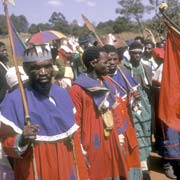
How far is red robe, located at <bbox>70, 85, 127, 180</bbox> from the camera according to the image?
4.36 meters

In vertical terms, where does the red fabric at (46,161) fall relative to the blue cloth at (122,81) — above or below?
below

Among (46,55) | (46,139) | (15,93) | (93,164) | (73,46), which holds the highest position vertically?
(73,46)

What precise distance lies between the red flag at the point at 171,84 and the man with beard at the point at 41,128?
6.32ft

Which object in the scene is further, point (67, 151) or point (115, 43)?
point (115, 43)

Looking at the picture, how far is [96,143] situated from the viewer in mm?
4414

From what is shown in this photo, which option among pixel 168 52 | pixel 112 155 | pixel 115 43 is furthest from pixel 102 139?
pixel 115 43

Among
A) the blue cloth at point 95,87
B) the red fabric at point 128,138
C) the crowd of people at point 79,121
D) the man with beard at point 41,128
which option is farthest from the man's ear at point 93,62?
the man with beard at point 41,128

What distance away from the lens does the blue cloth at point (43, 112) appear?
3375 mm

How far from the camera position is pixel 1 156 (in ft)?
12.4

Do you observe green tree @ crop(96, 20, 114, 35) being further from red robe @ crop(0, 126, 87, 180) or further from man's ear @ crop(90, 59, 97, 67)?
red robe @ crop(0, 126, 87, 180)

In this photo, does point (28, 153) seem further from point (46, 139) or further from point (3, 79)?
point (3, 79)

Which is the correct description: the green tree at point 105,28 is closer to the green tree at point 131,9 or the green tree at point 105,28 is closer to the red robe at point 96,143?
the green tree at point 131,9

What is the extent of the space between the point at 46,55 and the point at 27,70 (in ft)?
0.60

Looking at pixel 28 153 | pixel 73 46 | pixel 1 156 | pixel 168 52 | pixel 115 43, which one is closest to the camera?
pixel 28 153
